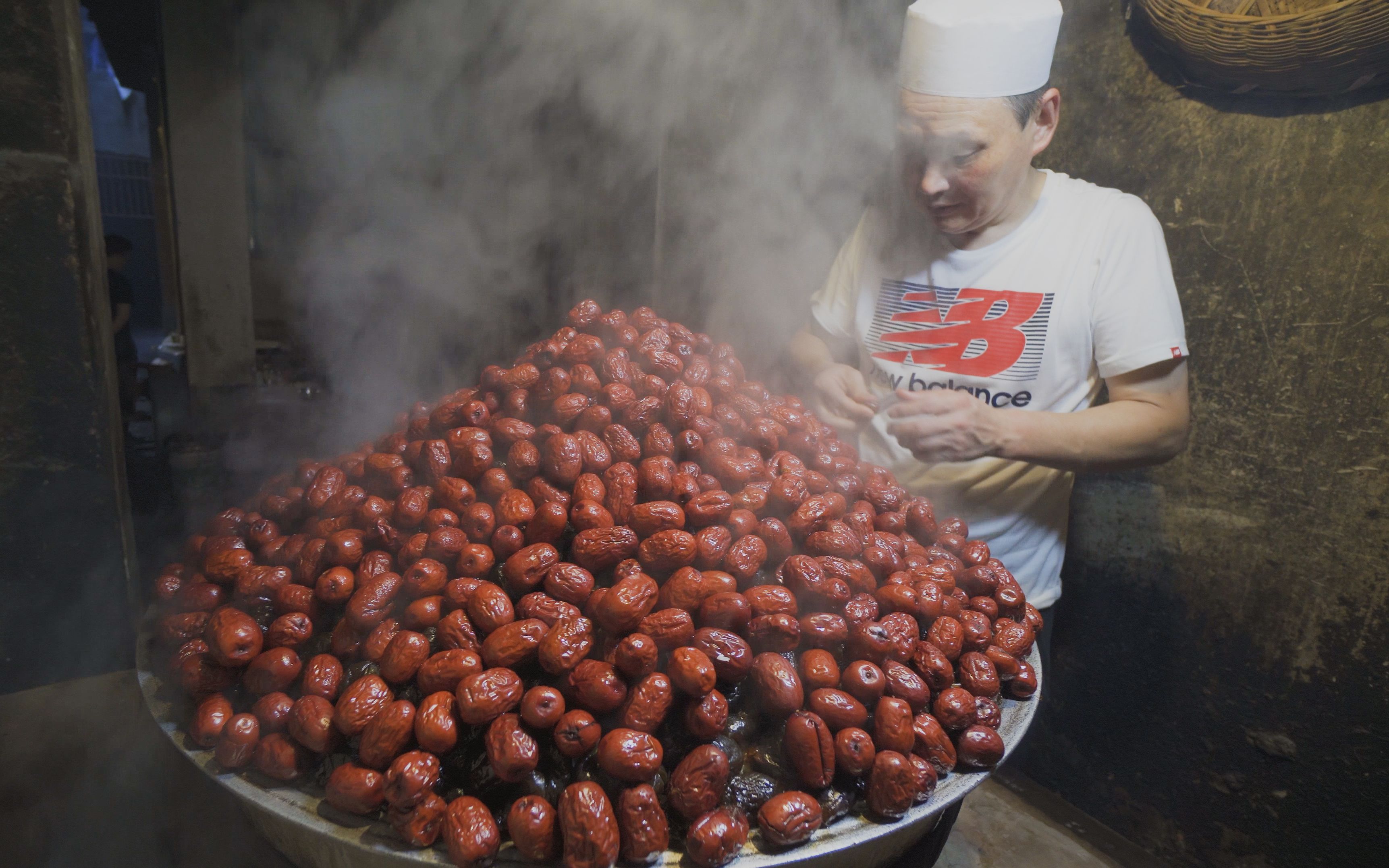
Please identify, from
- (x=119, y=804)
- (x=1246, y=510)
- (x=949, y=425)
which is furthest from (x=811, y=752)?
(x=1246, y=510)

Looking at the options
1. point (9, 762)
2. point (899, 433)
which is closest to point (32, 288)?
point (9, 762)

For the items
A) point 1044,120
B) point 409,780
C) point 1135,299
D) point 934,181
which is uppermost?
point 1044,120

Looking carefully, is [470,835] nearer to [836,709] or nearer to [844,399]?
[836,709]

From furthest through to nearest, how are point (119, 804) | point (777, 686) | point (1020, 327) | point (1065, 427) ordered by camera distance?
point (1020, 327)
point (1065, 427)
point (119, 804)
point (777, 686)

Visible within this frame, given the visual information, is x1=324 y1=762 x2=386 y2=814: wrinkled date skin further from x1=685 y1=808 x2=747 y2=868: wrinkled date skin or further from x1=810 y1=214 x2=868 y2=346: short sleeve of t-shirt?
x1=810 y1=214 x2=868 y2=346: short sleeve of t-shirt

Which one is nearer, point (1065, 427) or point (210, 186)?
point (1065, 427)

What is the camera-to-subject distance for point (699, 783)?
124cm

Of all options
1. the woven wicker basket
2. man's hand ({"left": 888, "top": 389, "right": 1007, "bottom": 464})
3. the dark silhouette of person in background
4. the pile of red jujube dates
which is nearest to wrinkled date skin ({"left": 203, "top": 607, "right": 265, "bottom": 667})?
the pile of red jujube dates

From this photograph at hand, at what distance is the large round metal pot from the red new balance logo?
4.94 feet

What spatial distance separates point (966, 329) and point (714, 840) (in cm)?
207

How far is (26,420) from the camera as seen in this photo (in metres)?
2.78

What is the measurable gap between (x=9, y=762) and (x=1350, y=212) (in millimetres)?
5213

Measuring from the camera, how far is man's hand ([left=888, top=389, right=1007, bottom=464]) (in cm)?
226

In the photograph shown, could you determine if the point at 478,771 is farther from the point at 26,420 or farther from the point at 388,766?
the point at 26,420
